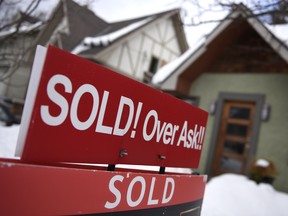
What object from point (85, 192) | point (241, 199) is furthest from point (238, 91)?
point (85, 192)

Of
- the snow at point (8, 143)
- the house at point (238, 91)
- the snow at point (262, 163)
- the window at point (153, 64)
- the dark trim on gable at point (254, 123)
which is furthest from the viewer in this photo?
the window at point (153, 64)

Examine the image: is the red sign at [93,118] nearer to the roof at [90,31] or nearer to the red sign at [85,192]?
the red sign at [85,192]

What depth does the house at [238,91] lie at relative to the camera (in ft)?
23.9

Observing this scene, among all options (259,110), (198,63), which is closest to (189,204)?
(259,110)

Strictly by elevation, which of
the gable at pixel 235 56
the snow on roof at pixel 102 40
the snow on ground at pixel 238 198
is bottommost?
the snow on ground at pixel 238 198

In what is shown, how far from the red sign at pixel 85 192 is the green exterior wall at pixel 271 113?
6.01 metres

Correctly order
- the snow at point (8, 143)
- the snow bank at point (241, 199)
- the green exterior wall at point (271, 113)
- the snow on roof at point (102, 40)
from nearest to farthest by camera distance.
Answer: the snow bank at point (241, 199), the snow at point (8, 143), the green exterior wall at point (271, 113), the snow on roof at point (102, 40)

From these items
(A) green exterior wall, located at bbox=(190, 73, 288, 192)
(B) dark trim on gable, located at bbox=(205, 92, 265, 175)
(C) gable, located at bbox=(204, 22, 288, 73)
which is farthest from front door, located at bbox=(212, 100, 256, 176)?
(C) gable, located at bbox=(204, 22, 288, 73)

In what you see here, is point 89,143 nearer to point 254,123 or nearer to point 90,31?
point 254,123

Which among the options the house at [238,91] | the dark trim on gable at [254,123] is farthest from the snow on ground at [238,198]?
the house at [238,91]

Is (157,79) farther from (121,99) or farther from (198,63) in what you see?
(121,99)

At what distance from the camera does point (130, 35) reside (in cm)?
1645

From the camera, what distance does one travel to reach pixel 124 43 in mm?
16578

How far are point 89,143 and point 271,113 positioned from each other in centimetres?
710
